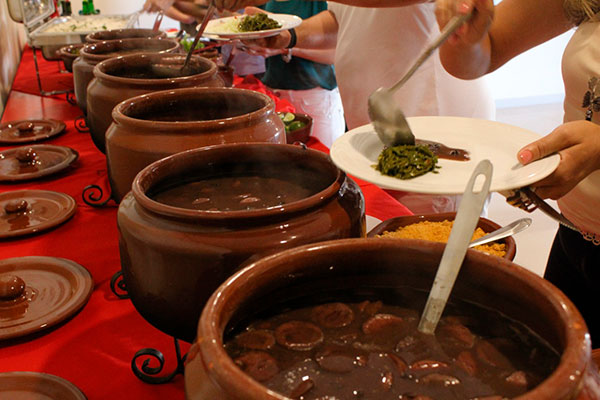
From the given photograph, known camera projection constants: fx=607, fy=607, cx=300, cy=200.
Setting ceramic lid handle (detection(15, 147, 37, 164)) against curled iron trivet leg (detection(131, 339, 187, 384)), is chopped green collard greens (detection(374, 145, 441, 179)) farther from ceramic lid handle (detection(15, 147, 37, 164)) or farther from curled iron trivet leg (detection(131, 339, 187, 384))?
ceramic lid handle (detection(15, 147, 37, 164))

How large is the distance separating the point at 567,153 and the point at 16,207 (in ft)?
3.77

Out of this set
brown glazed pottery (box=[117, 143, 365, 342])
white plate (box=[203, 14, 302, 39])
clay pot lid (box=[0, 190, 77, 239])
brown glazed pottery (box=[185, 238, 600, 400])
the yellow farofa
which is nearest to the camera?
brown glazed pottery (box=[185, 238, 600, 400])

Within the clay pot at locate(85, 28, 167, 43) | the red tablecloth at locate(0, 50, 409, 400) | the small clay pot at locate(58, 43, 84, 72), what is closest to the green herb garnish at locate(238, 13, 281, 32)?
the clay pot at locate(85, 28, 167, 43)

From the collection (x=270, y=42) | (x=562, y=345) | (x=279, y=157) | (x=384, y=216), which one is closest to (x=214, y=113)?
(x=279, y=157)

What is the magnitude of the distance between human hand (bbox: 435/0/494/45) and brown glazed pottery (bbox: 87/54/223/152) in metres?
0.51

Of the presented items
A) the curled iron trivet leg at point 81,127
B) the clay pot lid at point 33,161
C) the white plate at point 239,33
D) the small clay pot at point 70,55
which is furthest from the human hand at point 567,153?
the small clay pot at point 70,55

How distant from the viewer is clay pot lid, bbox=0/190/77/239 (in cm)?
131

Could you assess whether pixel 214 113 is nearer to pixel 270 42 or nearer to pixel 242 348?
→ pixel 242 348

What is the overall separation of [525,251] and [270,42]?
178 cm

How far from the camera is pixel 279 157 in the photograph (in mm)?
855

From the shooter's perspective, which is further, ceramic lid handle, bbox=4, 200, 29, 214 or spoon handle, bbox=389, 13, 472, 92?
ceramic lid handle, bbox=4, 200, 29, 214

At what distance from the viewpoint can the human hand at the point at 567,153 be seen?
1.01 metres

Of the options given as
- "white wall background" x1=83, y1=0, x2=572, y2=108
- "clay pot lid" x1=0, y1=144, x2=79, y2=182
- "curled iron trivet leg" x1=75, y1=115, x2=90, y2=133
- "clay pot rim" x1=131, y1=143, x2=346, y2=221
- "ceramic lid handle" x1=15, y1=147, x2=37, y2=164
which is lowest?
"white wall background" x1=83, y1=0, x2=572, y2=108

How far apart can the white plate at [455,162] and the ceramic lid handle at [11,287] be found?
1.87 ft
